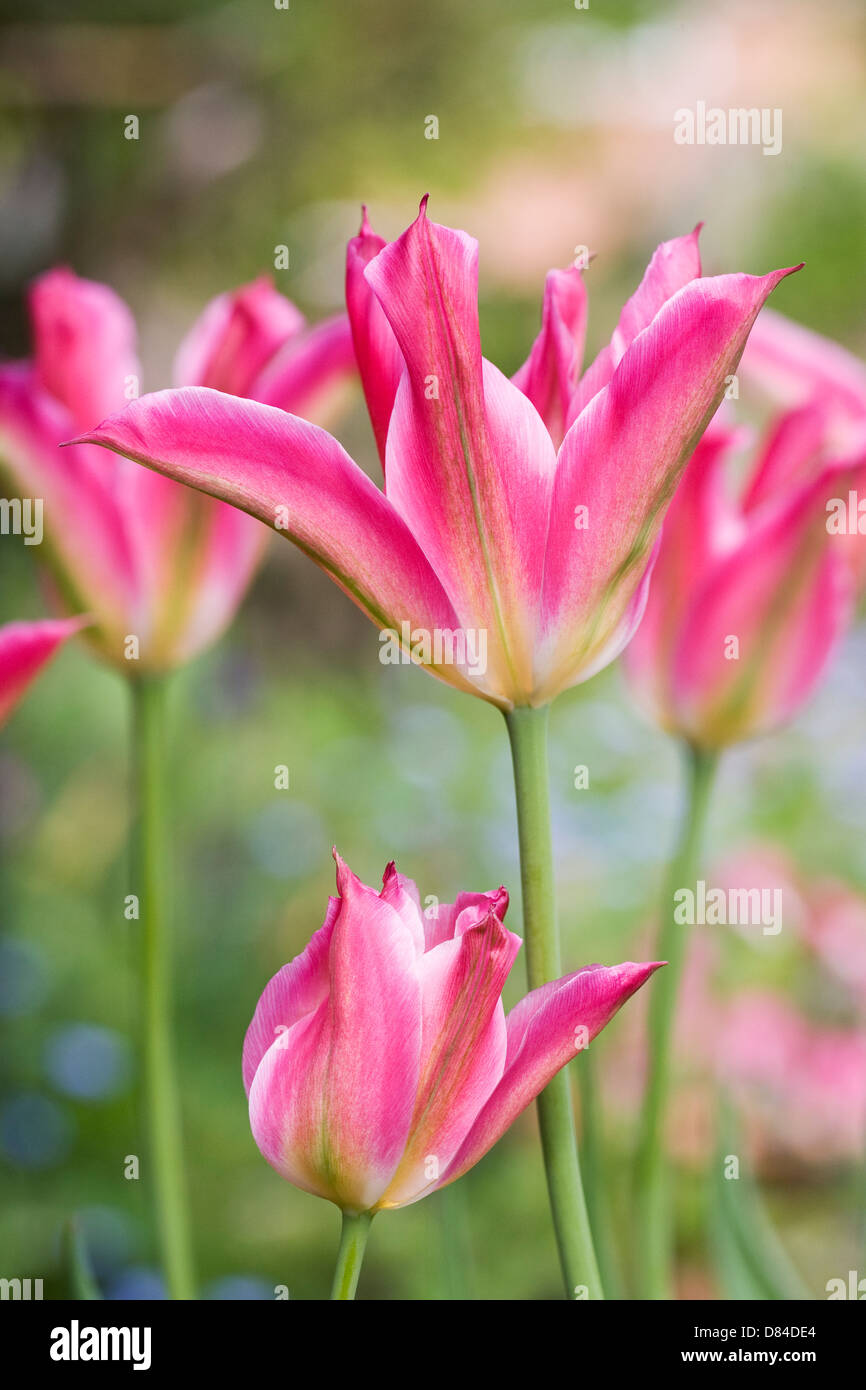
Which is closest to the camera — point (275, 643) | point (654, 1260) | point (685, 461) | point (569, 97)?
point (685, 461)

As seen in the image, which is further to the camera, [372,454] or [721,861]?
[372,454]

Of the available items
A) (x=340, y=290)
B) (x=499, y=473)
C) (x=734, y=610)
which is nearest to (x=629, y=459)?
(x=499, y=473)

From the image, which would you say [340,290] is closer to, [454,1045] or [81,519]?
[81,519]

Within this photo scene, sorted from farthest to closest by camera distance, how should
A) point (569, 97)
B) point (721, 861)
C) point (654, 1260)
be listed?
point (569, 97)
point (721, 861)
point (654, 1260)

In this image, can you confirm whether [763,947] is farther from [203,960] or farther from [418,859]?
[203,960]
